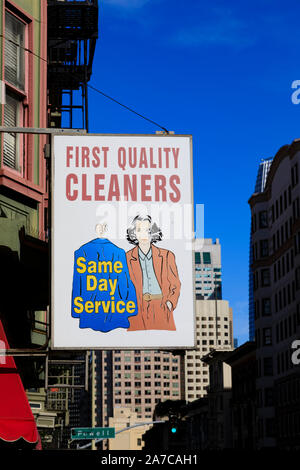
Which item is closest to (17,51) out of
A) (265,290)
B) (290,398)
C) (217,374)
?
(290,398)

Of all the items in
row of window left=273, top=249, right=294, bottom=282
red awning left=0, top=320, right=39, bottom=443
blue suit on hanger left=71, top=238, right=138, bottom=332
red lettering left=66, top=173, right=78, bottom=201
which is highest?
row of window left=273, top=249, right=294, bottom=282

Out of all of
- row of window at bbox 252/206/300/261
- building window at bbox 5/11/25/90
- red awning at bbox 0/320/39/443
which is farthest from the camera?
row of window at bbox 252/206/300/261

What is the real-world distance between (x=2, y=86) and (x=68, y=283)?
4.92 metres

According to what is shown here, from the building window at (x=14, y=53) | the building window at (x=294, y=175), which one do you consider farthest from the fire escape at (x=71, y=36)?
the building window at (x=294, y=175)

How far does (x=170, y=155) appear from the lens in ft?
51.9

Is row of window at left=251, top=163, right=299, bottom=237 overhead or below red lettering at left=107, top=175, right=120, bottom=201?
overhead

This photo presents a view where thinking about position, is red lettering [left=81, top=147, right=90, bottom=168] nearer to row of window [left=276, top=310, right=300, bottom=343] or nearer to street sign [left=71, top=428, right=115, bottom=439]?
street sign [left=71, top=428, right=115, bottom=439]

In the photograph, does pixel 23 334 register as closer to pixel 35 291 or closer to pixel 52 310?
pixel 35 291

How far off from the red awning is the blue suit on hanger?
1415mm

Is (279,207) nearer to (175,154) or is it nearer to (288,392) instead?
(288,392)

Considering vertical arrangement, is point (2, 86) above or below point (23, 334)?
above

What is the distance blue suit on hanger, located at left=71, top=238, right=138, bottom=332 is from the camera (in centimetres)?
1477

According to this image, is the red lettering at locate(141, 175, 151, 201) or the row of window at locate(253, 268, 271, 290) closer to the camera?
the red lettering at locate(141, 175, 151, 201)

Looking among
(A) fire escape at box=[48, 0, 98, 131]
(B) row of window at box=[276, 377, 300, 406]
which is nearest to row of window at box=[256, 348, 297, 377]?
(B) row of window at box=[276, 377, 300, 406]
